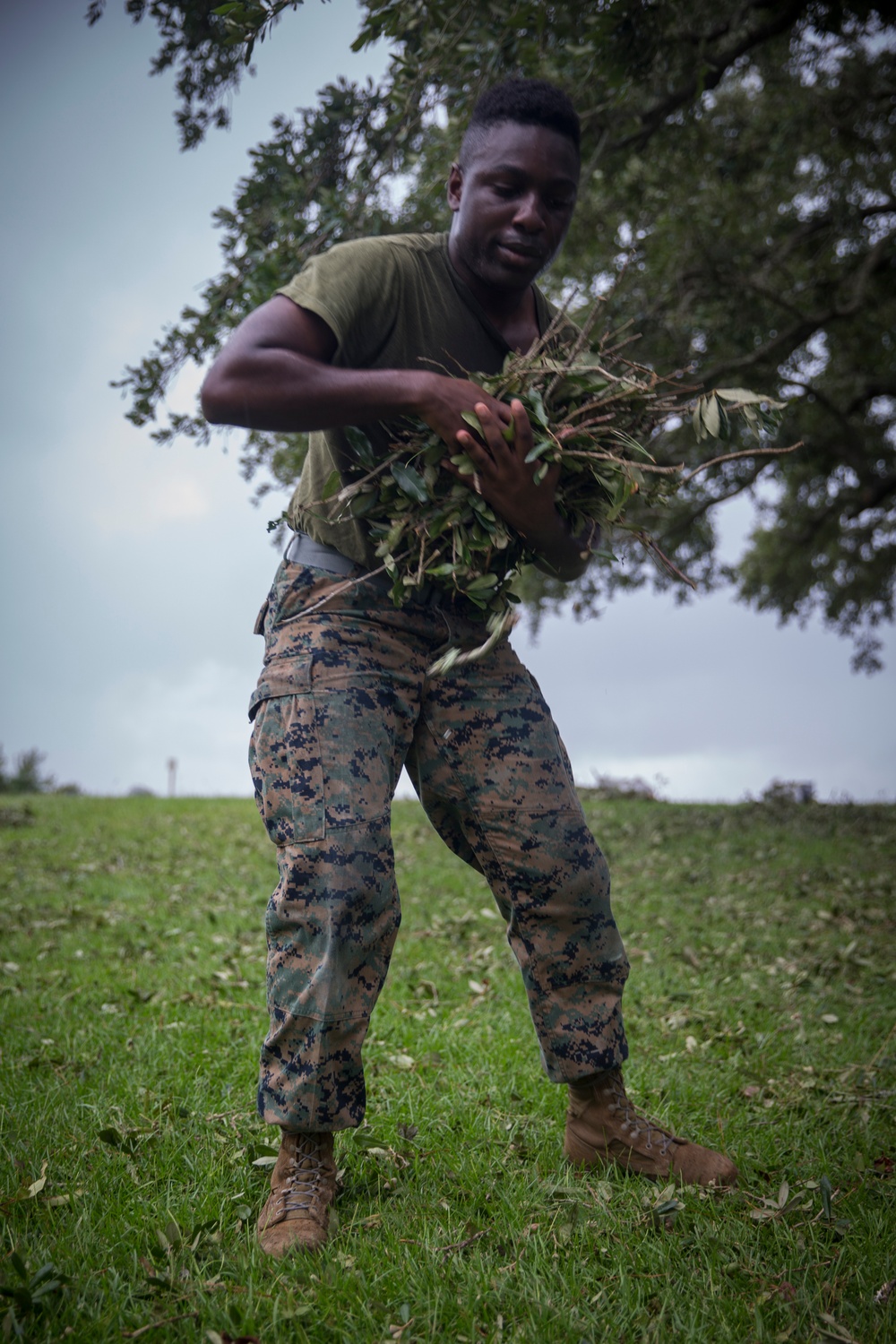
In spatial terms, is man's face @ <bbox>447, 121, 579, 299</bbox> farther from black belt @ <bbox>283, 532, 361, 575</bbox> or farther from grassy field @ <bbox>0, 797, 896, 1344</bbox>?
grassy field @ <bbox>0, 797, 896, 1344</bbox>

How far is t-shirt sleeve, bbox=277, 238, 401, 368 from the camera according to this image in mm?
2500

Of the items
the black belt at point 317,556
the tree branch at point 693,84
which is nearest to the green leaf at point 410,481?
the black belt at point 317,556

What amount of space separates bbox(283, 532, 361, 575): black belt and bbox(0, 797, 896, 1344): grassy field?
5.47 feet

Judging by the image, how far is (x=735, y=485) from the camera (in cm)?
1255

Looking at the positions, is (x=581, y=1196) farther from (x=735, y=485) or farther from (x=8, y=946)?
(x=735, y=485)

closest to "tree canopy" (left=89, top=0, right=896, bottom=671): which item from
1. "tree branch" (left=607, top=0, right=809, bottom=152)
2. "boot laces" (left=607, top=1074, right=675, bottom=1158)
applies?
"tree branch" (left=607, top=0, right=809, bottom=152)

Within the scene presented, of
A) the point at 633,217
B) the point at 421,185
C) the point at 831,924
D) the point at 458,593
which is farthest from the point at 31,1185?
the point at 633,217

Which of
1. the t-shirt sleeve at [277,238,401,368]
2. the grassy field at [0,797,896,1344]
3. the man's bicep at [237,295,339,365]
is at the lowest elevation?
the grassy field at [0,797,896,1344]

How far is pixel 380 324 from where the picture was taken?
2.71 metres

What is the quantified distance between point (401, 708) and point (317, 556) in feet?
1.67

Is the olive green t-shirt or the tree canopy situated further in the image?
the tree canopy

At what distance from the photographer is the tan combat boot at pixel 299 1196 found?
237 centimetres

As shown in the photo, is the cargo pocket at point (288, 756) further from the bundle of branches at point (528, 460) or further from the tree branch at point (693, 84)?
the tree branch at point (693, 84)

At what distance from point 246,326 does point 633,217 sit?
274 inches
